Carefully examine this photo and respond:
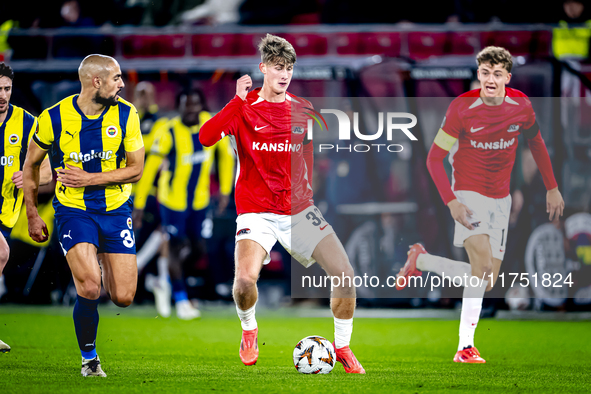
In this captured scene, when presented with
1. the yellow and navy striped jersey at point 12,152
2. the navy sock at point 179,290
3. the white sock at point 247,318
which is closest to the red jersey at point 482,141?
the white sock at point 247,318

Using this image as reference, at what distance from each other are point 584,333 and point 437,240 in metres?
1.74

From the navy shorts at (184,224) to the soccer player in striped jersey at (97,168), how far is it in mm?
3039

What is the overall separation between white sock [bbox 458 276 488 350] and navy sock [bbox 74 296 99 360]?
9.48 feet

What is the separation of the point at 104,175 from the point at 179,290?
3217mm

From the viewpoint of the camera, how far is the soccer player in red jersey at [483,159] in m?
5.86

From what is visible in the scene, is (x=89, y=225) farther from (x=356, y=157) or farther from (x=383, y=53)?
(x=383, y=53)

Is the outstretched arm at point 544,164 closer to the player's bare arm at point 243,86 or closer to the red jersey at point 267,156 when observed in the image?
the red jersey at point 267,156

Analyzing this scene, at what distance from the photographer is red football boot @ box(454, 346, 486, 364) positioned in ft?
17.9

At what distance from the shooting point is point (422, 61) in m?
8.07

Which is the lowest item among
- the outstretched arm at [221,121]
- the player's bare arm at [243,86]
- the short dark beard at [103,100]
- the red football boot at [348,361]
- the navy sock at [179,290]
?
the navy sock at [179,290]

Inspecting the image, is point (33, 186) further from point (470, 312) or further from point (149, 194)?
point (470, 312)

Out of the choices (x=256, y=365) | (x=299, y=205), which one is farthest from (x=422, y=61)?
(x=256, y=365)

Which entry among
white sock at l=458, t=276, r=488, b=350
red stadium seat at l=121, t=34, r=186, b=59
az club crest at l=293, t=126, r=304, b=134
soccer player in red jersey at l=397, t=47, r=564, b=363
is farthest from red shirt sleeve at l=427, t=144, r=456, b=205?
red stadium seat at l=121, t=34, r=186, b=59

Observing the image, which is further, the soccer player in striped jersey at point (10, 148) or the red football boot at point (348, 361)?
the soccer player in striped jersey at point (10, 148)
